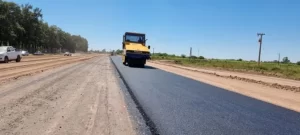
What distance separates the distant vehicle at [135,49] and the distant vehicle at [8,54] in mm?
11241

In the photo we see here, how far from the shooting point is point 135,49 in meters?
36.0

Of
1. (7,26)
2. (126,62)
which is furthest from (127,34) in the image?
(7,26)

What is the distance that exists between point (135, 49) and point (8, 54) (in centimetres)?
1247

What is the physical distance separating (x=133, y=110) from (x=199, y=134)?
339 centimetres

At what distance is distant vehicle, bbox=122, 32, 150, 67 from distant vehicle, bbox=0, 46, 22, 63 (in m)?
11.2

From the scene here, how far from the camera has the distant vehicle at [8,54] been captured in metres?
35.0

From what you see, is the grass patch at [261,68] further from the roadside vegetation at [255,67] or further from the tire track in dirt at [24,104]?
the tire track in dirt at [24,104]

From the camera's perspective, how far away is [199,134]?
24.2 feet

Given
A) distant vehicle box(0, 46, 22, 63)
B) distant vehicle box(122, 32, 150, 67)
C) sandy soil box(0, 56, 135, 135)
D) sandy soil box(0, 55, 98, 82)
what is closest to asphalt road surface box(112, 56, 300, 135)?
sandy soil box(0, 56, 135, 135)

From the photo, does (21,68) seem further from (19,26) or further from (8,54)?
(19,26)

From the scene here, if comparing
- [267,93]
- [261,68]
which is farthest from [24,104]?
[261,68]

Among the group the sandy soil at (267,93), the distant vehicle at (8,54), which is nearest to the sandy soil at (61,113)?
the sandy soil at (267,93)

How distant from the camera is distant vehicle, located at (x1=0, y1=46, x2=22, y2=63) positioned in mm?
35037

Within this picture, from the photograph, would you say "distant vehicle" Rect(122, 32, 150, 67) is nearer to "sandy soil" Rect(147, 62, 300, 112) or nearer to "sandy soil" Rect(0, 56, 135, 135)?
"sandy soil" Rect(147, 62, 300, 112)
